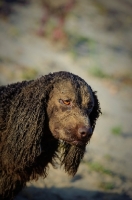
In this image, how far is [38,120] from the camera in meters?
3.29

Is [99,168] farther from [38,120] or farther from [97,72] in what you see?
[97,72]

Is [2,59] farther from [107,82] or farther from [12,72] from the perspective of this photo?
[107,82]

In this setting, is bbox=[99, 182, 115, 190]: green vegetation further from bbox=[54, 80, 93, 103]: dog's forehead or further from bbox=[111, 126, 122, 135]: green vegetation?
bbox=[54, 80, 93, 103]: dog's forehead

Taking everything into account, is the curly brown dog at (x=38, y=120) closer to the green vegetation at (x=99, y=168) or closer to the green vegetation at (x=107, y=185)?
the green vegetation at (x=107, y=185)

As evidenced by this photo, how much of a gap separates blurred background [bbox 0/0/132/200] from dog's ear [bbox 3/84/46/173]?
5.51 ft

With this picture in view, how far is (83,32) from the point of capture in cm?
1561

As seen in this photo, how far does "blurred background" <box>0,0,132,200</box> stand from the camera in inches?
220

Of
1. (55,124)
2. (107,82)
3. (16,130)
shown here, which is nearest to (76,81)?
(55,124)

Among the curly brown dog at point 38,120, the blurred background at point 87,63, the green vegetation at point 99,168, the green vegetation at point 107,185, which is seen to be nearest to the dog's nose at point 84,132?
the curly brown dog at point 38,120

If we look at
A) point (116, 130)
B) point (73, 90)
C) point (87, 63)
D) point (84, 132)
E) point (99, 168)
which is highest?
point (87, 63)

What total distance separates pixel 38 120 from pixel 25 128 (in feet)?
0.50

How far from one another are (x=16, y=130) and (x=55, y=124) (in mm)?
402

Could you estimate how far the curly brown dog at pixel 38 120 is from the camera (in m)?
3.27

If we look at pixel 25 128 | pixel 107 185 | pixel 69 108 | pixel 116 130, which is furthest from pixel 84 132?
pixel 116 130
